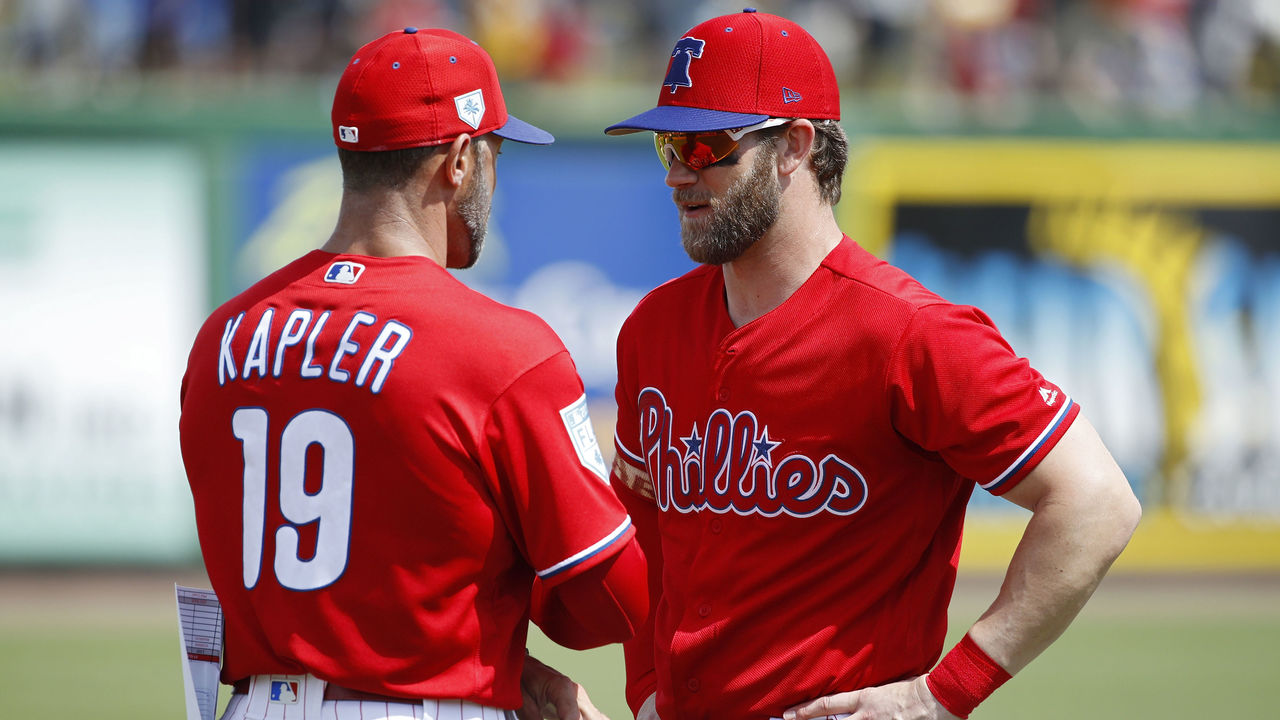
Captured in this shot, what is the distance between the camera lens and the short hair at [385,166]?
2.63 m

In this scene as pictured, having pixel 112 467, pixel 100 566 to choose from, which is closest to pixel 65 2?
pixel 112 467

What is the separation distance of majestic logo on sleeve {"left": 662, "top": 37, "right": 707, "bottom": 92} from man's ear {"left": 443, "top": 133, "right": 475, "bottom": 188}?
1.68 feet

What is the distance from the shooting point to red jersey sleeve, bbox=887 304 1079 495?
104 inches

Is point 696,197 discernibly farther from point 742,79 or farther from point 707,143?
point 742,79

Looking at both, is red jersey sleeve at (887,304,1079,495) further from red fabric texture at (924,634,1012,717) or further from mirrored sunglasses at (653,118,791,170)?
mirrored sunglasses at (653,118,791,170)

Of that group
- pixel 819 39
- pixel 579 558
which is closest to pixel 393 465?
pixel 579 558

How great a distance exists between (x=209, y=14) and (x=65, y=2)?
1.09 meters

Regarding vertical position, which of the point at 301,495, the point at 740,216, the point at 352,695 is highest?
the point at 740,216

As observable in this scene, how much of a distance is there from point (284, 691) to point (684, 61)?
60.8 inches

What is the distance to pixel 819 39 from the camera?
474 inches

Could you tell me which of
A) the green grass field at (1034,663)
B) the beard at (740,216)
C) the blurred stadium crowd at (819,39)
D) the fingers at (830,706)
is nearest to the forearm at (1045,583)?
the fingers at (830,706)

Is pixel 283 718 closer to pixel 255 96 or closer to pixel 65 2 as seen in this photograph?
pixel 255 96

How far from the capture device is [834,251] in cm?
297

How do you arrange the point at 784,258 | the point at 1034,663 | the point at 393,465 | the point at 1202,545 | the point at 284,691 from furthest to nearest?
1. the point at 1202,545
2. the point at 1034,663
3. the point at 784,258
4. the point at 284,691
5. the point at 393,465
